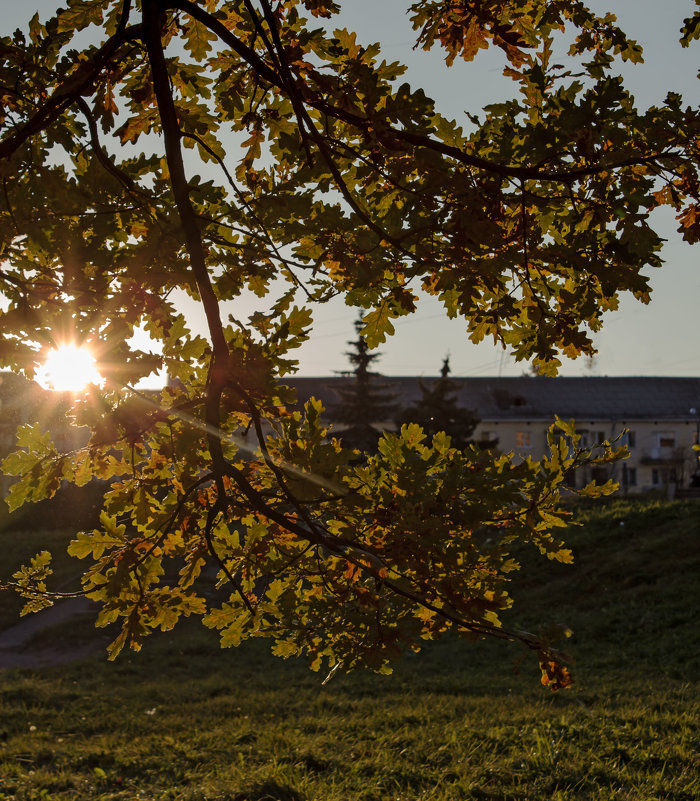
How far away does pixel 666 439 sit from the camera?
144ft

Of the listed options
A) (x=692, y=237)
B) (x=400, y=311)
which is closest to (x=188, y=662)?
(x=400, y=311)

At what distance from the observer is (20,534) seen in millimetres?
23250

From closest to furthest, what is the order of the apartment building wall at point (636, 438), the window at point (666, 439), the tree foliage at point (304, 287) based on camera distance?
1. the tree foliage at point (304, 287)
2. the apartment building wall at point (636, 438)
3. the window at point (666, 439)

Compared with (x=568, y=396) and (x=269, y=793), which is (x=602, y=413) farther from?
(x=269, y=793)

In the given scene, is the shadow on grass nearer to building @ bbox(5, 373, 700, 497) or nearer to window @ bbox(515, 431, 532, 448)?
building @ bbox(5, 373, 700, 497)

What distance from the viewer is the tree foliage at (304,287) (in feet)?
Answer: 9.61

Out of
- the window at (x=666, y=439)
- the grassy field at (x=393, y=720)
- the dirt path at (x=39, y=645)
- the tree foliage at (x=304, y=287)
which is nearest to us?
the tree foliage at (x=304, y=287)

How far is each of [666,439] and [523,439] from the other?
8.32m

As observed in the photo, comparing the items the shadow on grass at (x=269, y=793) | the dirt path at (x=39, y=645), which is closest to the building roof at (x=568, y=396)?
the dirt path at (x=39, y=645)

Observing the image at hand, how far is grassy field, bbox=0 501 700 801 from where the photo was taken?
19.5ft

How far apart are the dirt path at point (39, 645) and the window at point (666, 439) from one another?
3495 centimetres

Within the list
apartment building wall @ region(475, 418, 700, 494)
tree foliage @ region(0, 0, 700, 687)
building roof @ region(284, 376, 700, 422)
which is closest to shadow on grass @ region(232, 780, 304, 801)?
tree foliage @ region(0, 0, 700, 687)

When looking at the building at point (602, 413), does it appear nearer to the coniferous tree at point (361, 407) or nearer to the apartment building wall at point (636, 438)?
the apartment building wall at point (636, 438)

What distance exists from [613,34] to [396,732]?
21.1 ft
